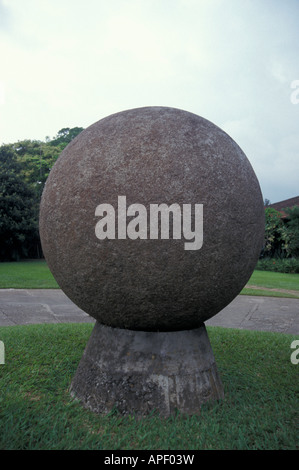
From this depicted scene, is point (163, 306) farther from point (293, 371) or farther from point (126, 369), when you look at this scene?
point (293, 371)

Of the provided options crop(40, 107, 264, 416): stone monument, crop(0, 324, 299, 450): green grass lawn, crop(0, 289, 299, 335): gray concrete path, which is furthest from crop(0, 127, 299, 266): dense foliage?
crop(40, 107, 264, 416): stone monument

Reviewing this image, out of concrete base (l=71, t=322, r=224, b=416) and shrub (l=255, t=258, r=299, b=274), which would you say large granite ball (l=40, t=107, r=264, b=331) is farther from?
shrub (l=255, t=258, r=299, b=274)

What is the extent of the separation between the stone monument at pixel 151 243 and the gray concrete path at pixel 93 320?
366 centimetres

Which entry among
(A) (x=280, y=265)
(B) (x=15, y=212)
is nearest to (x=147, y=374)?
(A) (x=280, y=265)

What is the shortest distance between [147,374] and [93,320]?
401 cm

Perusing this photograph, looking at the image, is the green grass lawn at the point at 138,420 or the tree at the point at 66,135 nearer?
the green grass lawn at the point at 138,420

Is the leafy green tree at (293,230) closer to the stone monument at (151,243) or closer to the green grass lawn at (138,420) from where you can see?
the green grass lawn at (138,420)

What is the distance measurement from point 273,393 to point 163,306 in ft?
5.17

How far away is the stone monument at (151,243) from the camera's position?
2744mm

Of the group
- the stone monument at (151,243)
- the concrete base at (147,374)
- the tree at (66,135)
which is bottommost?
the concrete base at (147,374)

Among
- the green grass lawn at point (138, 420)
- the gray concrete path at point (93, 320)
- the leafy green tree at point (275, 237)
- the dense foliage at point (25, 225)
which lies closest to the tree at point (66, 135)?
the dense foliage at point (25, 225)

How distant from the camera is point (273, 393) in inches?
141

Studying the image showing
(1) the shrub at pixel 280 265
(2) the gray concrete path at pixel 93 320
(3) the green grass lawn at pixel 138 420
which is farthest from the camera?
(1) the shrub at pixel 280 265

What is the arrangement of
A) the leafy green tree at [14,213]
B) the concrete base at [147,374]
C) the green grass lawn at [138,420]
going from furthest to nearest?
the leafy green tree at [14,213] → the concrete base at [147,374] → the green grass lawn at [138,420]
